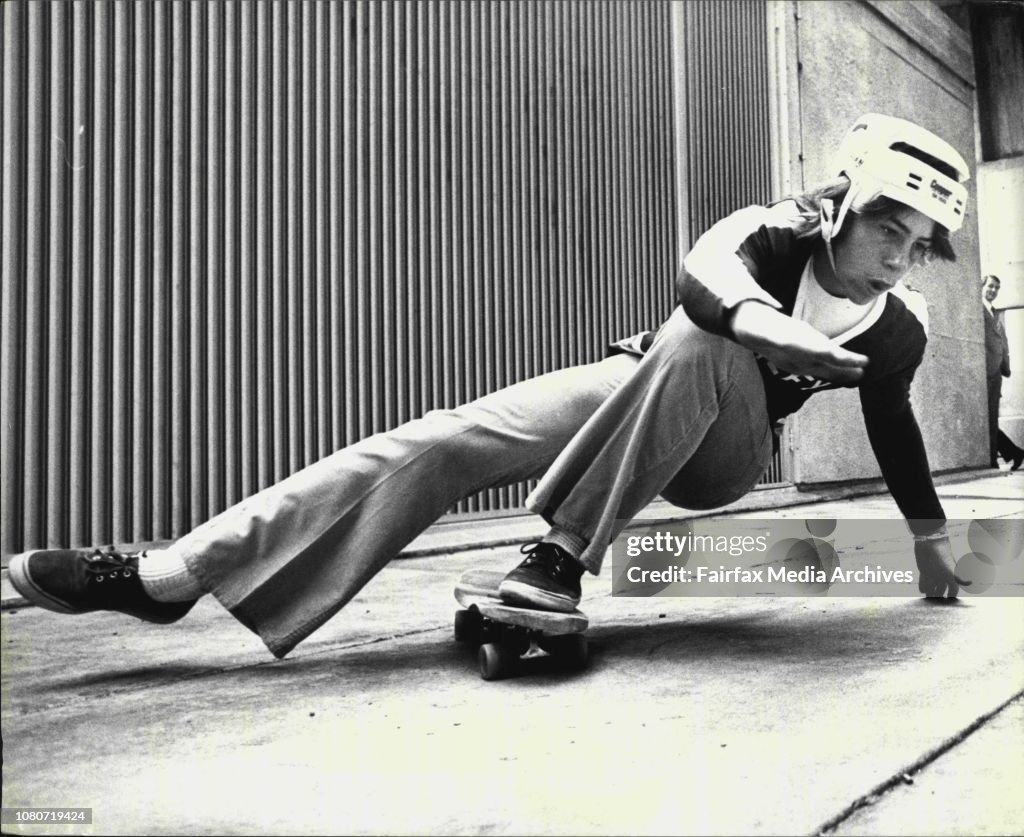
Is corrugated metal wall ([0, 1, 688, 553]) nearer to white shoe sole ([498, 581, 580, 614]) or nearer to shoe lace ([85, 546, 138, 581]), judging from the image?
shoe lace ([85, 546, 138, 581])

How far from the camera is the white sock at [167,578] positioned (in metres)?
1.18

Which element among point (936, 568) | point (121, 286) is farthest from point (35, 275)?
point (936, 568)

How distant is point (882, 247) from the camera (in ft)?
4.12

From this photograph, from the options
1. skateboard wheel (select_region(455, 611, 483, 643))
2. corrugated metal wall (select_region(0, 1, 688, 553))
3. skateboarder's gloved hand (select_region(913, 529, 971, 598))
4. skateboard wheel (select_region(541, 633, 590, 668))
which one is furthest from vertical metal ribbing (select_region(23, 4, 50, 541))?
skateboarder's gloved hand (select_region(913, 529, 971, 598))

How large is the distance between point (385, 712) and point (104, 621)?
786mm

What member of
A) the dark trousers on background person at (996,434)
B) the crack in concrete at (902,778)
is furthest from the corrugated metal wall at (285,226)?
the crack in concrete at (902,778)

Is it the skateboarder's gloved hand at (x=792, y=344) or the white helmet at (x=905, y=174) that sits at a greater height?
the white helmet at (x=905, y=174)

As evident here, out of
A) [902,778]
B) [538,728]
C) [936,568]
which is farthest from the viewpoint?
[936,568]

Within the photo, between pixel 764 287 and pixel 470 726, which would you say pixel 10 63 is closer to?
pixel 764 287

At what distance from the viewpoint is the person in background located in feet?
10.5

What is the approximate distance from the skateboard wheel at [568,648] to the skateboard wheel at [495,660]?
5cm

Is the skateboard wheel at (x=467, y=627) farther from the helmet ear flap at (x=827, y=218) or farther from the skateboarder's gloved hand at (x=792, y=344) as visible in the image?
the helmet ear flap at (x=827, y=218)

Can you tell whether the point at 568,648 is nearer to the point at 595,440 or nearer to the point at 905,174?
the point at 595,440

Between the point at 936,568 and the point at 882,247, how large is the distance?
582 millimetres
